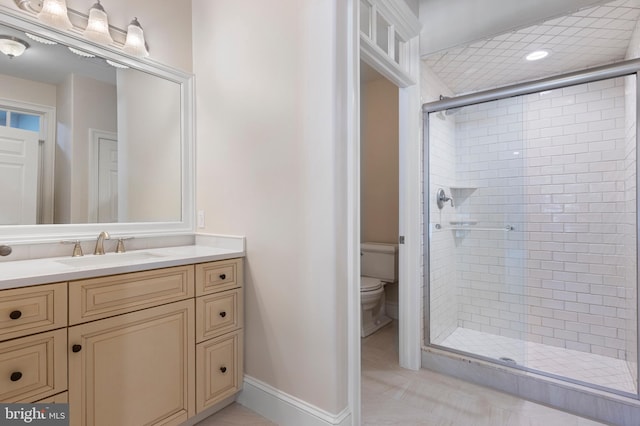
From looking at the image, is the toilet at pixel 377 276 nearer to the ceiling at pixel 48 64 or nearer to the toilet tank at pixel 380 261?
the toilet tank at pixel 380 261

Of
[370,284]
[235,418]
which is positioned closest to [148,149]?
[235,418]

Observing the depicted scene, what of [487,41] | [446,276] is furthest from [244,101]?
[446,276]

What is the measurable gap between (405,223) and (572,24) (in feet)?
5.38

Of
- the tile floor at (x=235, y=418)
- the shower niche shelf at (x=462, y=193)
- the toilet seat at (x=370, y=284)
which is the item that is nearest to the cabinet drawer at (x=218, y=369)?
the tile floor at (x=235, y=418)

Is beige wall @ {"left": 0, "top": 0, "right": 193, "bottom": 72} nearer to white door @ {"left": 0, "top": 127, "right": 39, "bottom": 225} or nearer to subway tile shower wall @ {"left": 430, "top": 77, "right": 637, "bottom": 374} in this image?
white door @ {"left": 0, "top": 127, "right": 39, "bottom": 225}

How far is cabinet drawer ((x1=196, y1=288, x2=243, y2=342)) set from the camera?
1.55 metres

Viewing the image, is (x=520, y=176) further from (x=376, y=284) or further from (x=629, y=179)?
(x=376, y=284)

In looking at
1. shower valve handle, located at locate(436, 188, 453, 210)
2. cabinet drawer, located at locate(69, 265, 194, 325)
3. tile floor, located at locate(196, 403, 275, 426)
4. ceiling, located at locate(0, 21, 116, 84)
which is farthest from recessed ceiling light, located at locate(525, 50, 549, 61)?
tile floor, located at locate(196, 403, 275, 426)

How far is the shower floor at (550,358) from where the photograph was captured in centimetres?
180

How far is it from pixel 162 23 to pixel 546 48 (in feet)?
8.74

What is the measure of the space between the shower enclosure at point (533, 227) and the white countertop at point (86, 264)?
1661mm

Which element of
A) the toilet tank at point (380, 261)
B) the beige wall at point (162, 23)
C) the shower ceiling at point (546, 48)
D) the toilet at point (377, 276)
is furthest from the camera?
the toilet tank at point (380, 261)

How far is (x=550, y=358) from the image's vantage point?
2186mm

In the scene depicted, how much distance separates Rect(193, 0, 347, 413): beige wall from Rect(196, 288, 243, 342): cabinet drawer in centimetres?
7
